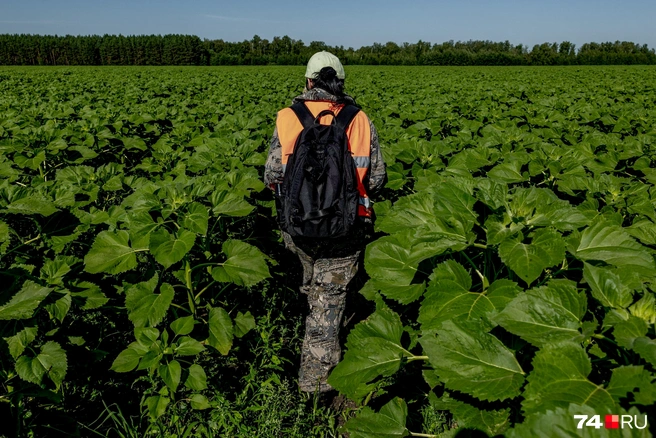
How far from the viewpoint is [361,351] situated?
2.13 m

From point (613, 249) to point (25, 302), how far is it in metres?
2.73

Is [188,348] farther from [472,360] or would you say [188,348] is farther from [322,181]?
[472,360]

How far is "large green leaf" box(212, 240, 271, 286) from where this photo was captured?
2.70 metres

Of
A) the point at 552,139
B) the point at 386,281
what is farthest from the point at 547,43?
the point at 386,281

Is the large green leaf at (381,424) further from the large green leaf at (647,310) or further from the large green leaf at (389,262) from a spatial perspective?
the large green leaf at (647,310)

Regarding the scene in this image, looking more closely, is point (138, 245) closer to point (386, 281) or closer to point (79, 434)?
point (79, 434)

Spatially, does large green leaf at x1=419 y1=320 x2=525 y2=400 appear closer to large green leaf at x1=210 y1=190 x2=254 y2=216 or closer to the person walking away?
the person walking away

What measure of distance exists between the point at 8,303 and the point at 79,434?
0.99m

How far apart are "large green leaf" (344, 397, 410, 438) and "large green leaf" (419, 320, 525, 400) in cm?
54

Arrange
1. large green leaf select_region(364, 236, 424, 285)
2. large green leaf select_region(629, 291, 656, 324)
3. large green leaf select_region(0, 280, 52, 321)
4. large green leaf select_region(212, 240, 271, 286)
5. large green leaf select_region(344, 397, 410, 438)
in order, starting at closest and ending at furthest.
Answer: large green leaf select_region(629, 291, 656, 324), large green leaf select_region(344, 397, 410, 438), large green leaf select_region(0, 280, 52, 321), large green leaf select_region(364, 236, 424, 285), large green leaf select_region(212, 240, 271, 286)

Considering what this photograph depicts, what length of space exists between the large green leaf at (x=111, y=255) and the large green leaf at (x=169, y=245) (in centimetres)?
27

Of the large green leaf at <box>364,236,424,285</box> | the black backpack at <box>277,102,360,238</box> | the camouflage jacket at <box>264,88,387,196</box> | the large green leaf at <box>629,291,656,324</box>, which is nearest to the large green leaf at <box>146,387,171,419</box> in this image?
the black backpack at <box>277,102,360,238</box>

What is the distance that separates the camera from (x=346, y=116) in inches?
117

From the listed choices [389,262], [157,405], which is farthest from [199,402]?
[389,262]
